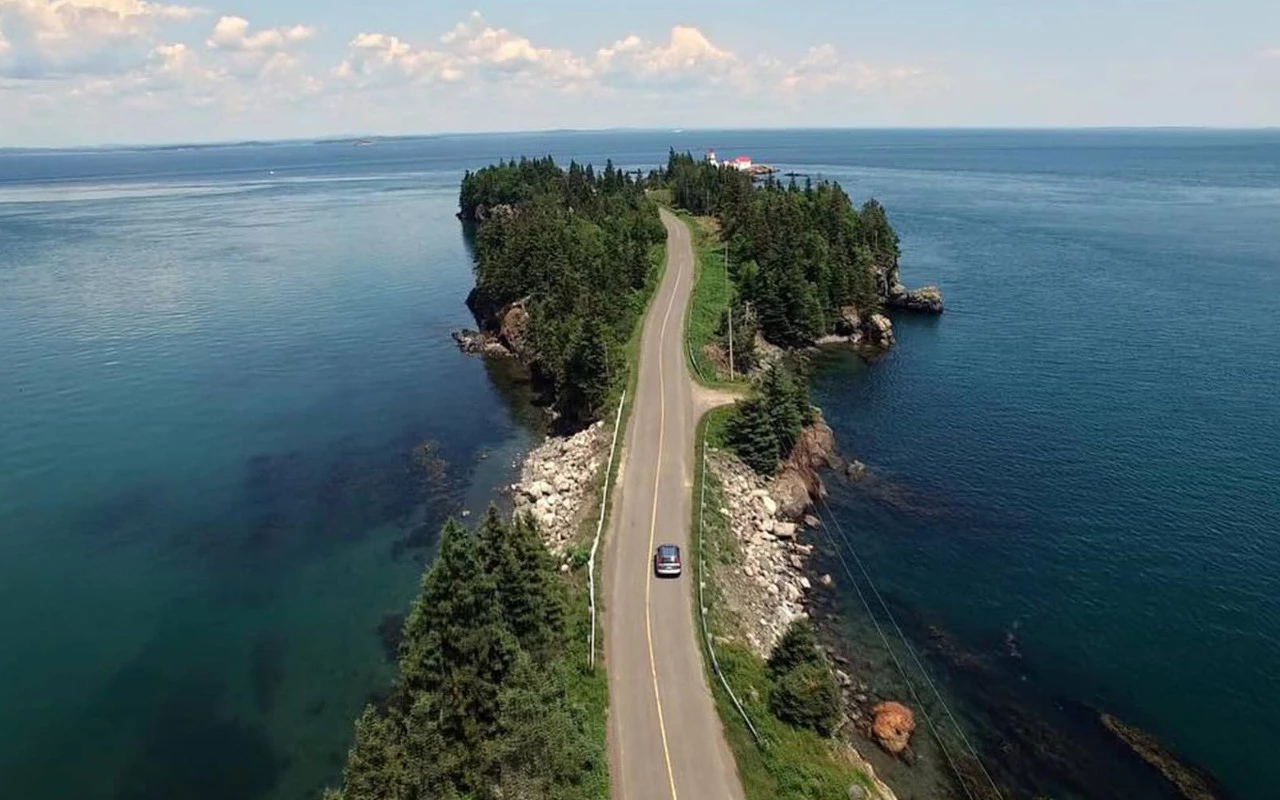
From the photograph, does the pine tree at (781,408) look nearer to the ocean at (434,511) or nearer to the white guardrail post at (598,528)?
the ocean at (434,511)

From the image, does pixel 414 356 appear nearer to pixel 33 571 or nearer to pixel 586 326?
pixel 586 326

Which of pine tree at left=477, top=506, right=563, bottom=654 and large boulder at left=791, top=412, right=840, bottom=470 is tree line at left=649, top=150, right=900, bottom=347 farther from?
pine tree at left=477, top=506, right=563, bottom=654

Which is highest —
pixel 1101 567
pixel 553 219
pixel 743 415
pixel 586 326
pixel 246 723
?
pixel 553 219

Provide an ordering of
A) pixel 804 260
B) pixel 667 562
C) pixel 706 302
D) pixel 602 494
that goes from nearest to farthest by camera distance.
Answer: pixel 667 562, pixel 602 494, pixel 706 302, pixel 804 260

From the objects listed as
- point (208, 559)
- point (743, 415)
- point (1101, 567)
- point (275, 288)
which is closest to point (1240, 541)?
point (1101, 567)

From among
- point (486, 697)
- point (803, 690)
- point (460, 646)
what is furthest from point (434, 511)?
point (803, 690)

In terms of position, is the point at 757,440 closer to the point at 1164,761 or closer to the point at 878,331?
the point at 1164,761
